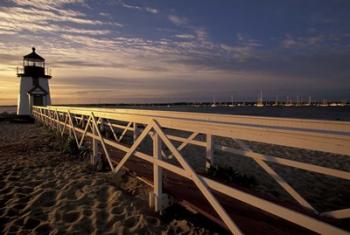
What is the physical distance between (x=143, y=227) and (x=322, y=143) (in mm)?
2288

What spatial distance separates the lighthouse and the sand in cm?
1997

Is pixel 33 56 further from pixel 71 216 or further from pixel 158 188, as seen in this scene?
pixel 158 188

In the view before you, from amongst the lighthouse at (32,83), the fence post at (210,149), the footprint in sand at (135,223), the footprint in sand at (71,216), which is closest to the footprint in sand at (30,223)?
the footprint in sand at (71,216)

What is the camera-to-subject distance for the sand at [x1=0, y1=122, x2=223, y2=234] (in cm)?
325

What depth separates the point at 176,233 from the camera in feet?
10.1

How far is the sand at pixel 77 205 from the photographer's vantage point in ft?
10.6

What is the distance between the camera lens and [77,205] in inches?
154

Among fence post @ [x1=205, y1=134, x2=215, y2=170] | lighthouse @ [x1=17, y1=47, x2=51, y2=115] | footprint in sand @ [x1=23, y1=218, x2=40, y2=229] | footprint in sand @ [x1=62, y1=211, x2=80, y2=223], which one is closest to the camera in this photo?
footprint in sand @ [x1=23, y1=218, x2=40, y2=229]

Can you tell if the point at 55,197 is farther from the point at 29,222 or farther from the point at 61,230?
the point at 61,230

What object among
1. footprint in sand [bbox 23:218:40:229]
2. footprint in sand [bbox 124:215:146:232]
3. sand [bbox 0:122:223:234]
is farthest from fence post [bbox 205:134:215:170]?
footprint in sand [bbox 23:218:40:229]

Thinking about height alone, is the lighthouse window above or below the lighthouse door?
above

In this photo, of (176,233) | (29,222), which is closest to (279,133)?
(176,233)

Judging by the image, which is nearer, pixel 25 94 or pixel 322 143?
pixel 322 143

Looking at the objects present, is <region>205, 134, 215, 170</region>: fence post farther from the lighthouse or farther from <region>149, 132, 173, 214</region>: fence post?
the lighthouse
